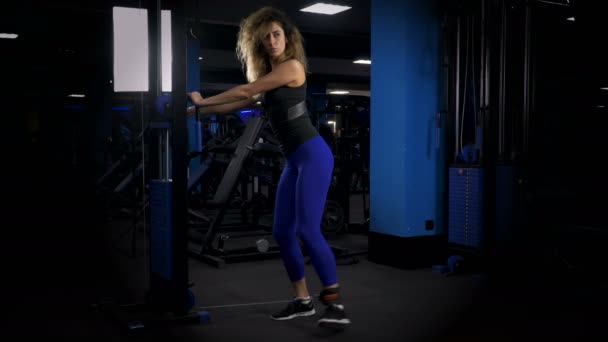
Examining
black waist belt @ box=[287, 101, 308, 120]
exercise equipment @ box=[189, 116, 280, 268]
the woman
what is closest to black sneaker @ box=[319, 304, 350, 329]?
the woman

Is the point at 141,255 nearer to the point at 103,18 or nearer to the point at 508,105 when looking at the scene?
the point at 508,105

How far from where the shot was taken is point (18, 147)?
64.8 ft

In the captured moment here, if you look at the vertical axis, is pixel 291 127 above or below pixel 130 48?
below

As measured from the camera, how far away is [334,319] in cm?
291

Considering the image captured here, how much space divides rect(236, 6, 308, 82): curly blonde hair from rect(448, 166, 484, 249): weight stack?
1.80m

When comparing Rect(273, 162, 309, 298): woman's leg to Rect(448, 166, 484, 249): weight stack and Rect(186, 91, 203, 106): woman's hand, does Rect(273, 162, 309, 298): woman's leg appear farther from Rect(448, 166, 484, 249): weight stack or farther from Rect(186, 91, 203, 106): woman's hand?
Rect(448, 166, 484, 249): weight stack

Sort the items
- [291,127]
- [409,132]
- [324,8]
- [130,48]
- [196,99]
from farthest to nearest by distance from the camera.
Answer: [324,8] < [409,132] < [130,48] < [291,127] < [196,99]

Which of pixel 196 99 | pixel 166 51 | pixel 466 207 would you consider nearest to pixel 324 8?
pixel 466 207

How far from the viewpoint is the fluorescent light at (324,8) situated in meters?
7.86

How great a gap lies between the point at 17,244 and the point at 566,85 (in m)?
8.58

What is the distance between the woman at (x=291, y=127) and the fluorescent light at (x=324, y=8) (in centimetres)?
505

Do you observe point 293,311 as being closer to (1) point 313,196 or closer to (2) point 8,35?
(1) point 313,196

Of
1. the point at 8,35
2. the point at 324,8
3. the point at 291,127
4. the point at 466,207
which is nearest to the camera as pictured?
the point at 291,127

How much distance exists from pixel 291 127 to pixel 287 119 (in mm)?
43
